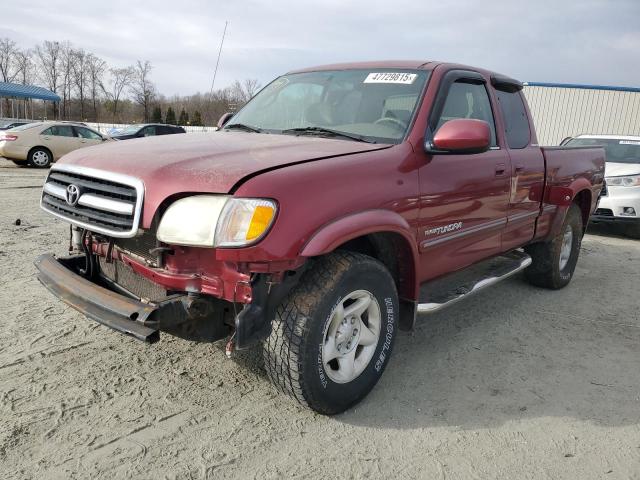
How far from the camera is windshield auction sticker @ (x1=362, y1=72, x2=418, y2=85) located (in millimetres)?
3566

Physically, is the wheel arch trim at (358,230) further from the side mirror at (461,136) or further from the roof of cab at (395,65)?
the roof of cab at (395,65)

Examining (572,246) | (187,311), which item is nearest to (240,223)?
(187,311)

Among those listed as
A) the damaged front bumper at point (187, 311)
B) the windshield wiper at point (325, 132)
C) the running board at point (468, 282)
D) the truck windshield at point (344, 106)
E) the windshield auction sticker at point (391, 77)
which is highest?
the windshield auction sticker at point (391, 77)

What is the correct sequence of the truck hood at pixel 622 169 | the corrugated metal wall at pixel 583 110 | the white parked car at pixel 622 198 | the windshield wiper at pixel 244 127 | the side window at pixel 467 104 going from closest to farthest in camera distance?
the side window at pixel 467 104 → the windshield wiper at pixel 244 127 → the white parked car at pixel 622 198 → the truck hood at pixel 622 169 → the corrugated metal wall at pixel 583 110

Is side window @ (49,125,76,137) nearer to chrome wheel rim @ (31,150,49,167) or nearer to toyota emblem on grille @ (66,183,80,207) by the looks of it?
chrome wheel rim @ (31,150,49,167)

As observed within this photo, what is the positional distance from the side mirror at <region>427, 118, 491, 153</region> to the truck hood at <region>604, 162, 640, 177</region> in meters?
6.39

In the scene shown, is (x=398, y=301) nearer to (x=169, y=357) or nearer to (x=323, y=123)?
(x=323, y=123)

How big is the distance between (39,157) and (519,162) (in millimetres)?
15129

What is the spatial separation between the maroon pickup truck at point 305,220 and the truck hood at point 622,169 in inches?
218

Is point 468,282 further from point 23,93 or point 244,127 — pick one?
point 23,93

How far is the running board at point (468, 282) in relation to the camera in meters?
3.48

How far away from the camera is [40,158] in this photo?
1551cm

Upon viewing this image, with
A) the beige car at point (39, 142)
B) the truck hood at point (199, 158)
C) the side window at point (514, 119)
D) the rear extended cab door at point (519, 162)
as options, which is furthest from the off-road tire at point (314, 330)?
the beige car at point (39, 142)

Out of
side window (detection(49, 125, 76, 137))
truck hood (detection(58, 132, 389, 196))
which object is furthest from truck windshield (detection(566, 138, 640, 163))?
side window (detection(49, 125, 76, 137))
